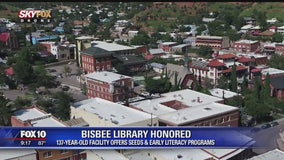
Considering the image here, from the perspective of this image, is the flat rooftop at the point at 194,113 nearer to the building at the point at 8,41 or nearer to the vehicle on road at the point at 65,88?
the vehicle on road at the point at 65,88

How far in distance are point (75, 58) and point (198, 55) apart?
307 cm

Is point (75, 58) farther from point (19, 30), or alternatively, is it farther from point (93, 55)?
point (19, 30)

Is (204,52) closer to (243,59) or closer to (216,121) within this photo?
(243,59)

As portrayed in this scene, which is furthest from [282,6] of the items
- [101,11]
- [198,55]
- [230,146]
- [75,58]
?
[230,146]

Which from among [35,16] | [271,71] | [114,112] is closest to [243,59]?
[271,71]

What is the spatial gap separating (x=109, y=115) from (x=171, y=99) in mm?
1035

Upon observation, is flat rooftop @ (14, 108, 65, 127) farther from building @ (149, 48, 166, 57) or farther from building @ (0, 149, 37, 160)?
building @ (149, 48, 166, 57)

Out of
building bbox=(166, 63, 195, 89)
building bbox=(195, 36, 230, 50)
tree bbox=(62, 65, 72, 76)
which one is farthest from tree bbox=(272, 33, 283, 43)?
tree bbox=(62, 65, 72, 76)

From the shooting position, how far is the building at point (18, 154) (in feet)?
11.1

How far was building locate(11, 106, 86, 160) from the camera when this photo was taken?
3.64 metres

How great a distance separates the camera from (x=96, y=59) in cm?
817

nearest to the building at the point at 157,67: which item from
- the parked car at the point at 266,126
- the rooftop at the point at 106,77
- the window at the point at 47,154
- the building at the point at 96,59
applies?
the building at the point at 96,59

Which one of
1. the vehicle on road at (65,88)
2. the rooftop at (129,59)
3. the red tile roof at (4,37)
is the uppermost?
the red tile roof at (4,37)

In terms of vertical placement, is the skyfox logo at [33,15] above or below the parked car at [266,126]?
above
